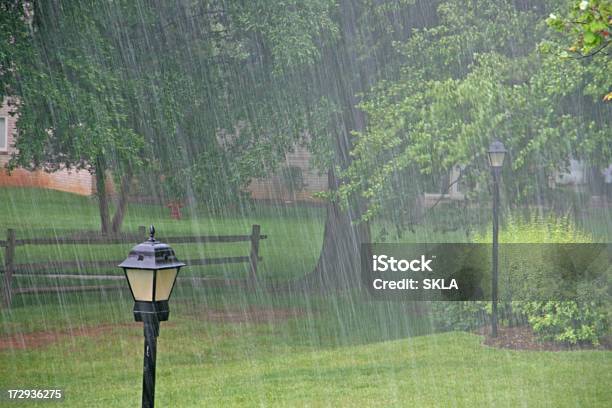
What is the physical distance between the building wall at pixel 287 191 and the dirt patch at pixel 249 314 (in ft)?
65.3

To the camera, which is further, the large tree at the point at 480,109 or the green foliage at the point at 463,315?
the large tree at the point at 480,109

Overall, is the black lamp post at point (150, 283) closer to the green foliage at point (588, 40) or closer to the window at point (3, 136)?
the green foliage at point (588, 40)

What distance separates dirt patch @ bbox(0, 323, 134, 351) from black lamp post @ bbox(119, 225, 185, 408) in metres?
7.99

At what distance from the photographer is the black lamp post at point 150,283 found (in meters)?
6.21

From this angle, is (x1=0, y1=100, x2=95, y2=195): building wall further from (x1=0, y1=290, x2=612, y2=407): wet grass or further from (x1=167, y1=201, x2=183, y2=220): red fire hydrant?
(x1=0, y1=290, x2=612, y2=407): wet grass

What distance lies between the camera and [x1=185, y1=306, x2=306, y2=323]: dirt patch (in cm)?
1698

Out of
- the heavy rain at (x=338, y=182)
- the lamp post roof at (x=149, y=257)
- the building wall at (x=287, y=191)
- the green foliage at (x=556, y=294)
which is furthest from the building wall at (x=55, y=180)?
the lamp post roof at (x=149, y=257)

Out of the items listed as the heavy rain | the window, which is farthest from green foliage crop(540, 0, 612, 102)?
the window

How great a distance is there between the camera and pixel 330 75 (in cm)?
1952

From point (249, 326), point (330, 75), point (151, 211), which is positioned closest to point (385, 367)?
point (249, 326)

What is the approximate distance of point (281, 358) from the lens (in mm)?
13008

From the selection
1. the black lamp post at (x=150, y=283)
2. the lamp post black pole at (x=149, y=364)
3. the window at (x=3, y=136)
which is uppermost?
the window at (x=3, y=136)

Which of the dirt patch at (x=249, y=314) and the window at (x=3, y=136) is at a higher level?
the window at (x=3, y=136)

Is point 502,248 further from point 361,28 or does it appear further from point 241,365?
point 361,28
